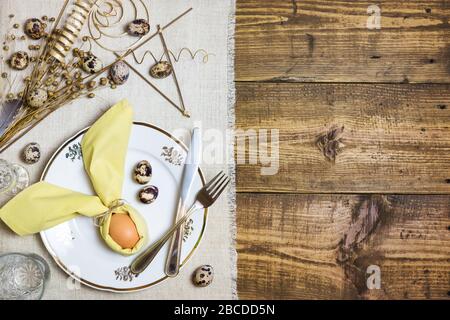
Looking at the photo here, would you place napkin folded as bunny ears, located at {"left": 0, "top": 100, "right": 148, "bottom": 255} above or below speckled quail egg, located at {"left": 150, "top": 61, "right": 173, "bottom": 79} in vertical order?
below

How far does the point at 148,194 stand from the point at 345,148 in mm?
285

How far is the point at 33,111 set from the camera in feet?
2.73

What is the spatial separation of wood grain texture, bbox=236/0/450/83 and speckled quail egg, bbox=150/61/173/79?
0.10 meters

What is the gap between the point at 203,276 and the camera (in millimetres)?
825

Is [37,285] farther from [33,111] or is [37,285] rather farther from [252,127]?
[252,127]

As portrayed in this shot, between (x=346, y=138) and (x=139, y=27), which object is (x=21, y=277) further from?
(x=346, y=138)

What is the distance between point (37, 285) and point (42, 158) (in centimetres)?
17

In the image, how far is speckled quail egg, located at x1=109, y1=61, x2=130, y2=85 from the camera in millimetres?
838

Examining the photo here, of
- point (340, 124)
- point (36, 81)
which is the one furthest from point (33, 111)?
point (340, 124)

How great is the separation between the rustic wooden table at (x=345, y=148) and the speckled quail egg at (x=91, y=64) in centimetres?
20

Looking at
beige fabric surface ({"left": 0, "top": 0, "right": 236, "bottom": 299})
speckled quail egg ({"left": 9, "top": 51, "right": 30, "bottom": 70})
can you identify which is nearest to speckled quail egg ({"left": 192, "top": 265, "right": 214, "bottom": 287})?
beige fabric surface ({"left": 0, "top": 0, "right": 236, "bottom": 299})

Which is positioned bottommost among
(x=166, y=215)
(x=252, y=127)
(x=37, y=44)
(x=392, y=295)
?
(x=392, y=295)

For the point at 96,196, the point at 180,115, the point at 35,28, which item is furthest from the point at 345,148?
the point at 35,28

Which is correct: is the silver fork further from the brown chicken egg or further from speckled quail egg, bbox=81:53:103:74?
speckled quail egg, bbox=81:53:103:74
